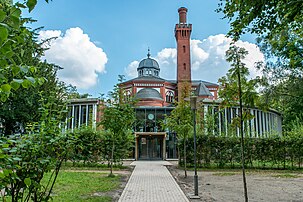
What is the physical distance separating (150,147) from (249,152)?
13.7 meters

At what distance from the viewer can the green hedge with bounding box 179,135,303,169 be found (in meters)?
19.3

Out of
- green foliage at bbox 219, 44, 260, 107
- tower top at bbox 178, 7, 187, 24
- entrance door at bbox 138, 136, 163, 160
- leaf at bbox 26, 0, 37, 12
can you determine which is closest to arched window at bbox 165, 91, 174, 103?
tower top at bbox 178, 7, 187, 24

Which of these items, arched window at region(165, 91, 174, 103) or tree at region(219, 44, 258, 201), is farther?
arched window at region(165, 91, 174, 103)

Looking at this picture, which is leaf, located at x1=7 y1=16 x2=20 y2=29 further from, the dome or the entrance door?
the dome

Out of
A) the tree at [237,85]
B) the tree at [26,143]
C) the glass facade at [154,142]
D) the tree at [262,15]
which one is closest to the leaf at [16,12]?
the tree at [26,143]

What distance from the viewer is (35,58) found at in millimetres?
21516

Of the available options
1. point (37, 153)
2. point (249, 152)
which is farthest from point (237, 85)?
point (249, 152)

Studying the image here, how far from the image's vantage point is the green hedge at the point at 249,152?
19.3 meters

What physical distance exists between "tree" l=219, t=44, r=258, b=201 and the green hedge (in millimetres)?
12781

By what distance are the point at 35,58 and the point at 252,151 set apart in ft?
59.3

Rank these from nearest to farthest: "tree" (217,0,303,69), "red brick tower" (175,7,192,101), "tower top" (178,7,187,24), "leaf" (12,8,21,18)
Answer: "leaf" (12,8,21,18)
"tree" (217,0,303,69)
"red brick tower" (175,7,192,101)
"tower top" (178,7,187,24)

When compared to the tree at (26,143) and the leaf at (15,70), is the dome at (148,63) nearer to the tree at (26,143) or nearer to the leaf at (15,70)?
the tree at (26,143)

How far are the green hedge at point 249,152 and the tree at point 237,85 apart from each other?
41.9 ft

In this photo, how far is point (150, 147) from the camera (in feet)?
102
